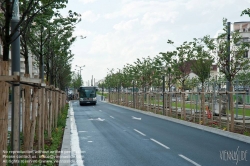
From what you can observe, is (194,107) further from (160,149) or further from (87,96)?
(87,96)

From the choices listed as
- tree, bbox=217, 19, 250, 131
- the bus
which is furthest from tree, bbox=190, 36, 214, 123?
the bus

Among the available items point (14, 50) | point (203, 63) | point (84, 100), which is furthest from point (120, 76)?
point (14, 50)

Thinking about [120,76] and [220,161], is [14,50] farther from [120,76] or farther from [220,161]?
[120,76]

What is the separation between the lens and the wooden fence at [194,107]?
1776 cm

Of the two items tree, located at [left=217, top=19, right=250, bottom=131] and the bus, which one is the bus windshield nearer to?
the bus

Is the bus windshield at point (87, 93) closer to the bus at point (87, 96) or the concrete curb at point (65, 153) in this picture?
the bus at point (87, 96)

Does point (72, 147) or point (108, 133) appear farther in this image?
point (108, 133)

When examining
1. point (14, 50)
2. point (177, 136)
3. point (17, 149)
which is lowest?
point (177, 136)

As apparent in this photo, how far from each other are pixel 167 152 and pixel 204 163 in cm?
184

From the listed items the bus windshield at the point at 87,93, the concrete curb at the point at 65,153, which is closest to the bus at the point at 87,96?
the bus windshield at the point at 87,93

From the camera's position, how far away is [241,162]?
372 inches

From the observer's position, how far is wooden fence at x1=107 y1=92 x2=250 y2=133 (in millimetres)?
17761

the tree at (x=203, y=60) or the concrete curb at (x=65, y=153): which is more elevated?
the tree at (x=203, y=60)

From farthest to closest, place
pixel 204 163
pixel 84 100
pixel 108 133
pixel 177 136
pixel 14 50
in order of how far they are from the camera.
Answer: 1. pixel 84 100
2. pixel 108 133
3. pixel 177 136
4. pixel 204 163
5. pixel 14 50
